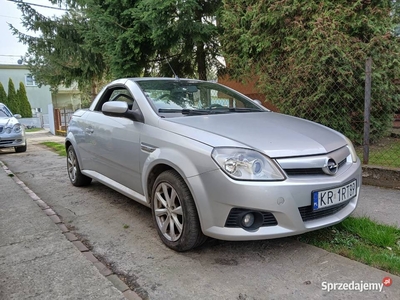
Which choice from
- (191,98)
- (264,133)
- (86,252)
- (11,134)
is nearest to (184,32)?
(191,98)

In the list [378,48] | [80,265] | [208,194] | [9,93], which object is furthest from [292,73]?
[9,93]

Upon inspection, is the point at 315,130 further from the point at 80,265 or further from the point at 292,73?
the point at 292,73

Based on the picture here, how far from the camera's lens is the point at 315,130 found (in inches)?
118

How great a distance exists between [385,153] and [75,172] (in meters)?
4.88

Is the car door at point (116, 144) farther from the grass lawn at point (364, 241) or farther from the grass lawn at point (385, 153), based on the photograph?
the grass lawn at point (385, 153)

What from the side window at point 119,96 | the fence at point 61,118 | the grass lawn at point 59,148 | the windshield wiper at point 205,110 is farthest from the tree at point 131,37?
the fence at point 61,118

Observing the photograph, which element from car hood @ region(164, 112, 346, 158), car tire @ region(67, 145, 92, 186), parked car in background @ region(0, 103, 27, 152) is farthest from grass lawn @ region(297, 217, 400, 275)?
parked car in background @ region(0, 103, 27, 152)

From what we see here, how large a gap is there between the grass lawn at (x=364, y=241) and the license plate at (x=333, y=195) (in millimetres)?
427

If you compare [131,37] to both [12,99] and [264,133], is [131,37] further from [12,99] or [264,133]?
[12,99]

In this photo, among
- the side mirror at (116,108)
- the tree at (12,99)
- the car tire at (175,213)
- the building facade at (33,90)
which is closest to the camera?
the car tire at (175,213)

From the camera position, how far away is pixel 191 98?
3.62 m

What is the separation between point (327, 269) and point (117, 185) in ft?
7.57

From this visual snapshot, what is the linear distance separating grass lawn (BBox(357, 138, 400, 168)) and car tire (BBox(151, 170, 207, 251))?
3279 mm

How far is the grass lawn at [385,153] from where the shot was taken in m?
4.68
